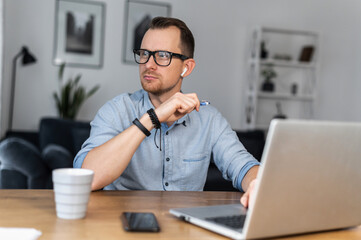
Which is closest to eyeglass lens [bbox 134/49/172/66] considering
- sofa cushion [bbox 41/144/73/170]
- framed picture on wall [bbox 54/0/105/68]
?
sofa cushion [bbox 41/144/73/170]

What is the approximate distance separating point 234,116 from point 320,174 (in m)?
4.37

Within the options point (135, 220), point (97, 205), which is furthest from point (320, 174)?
point (97, 205)

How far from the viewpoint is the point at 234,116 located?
204 inches

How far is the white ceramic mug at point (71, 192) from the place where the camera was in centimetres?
87

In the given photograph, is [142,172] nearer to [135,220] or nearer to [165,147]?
[165,147]

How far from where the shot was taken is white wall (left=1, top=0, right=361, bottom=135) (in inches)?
173

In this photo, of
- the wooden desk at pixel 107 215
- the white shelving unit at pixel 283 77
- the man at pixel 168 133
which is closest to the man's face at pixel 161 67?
the man at pixel 168 133

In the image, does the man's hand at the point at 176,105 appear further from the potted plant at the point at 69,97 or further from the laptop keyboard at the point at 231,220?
the potted plant at the point at 69,97

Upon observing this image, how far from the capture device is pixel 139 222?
88cm

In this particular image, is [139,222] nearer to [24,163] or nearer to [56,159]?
[24,163]

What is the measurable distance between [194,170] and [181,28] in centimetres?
56

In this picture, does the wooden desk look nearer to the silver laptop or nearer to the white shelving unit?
the silver laptop

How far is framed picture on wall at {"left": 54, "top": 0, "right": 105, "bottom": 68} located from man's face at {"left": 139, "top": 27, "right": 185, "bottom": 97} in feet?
10.1

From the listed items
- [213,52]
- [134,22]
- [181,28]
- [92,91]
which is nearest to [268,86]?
[213,52]
